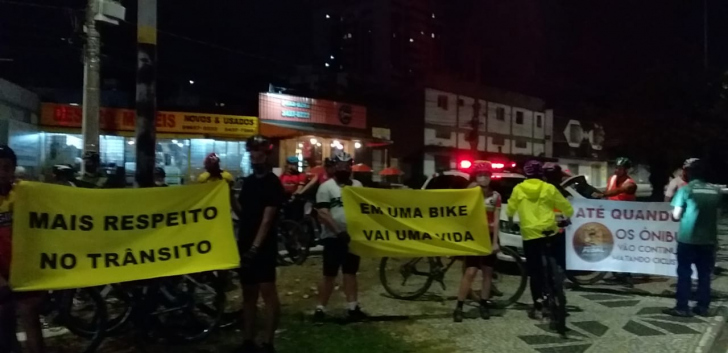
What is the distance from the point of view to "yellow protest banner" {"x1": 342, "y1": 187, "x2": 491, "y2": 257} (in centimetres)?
746

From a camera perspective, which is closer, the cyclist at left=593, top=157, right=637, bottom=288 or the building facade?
the cyclist at left=593, top=157, right=637, bottom=288

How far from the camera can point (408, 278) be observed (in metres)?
9.09

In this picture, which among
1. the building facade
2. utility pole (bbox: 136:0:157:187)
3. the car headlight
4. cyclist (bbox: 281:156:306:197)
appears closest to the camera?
utility pole (bbox: 136:0:157:187)

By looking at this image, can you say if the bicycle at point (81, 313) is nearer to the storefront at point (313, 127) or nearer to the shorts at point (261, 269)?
the shorts at point (261, 269)

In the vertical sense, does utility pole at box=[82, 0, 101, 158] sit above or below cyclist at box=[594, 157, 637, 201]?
above

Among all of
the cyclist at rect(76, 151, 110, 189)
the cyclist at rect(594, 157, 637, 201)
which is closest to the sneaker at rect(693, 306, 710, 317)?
the cyclist at rect(594, 157, 637, 201)

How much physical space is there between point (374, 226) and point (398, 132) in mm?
32760

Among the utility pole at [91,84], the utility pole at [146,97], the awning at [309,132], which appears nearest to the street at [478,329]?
the utility pole at [146,97]

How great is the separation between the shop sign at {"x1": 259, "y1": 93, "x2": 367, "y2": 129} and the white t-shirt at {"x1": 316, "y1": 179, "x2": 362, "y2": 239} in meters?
19.0

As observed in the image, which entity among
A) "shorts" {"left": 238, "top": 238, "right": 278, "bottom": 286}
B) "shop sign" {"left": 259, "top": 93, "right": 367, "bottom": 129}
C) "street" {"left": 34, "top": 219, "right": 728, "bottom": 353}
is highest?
"shop sign" {"left": 259, "top": 93, "right": 367, "bottom": 129}

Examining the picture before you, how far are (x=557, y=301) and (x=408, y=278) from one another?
2.40 meters

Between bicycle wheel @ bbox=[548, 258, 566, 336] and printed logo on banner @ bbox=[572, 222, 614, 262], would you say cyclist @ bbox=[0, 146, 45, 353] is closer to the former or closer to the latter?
bicycle wheel @ bbox=[548, 258, 566, 336]

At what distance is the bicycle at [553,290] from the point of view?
7.05 metres

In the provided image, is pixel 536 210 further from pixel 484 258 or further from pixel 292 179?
pixel 292 179
